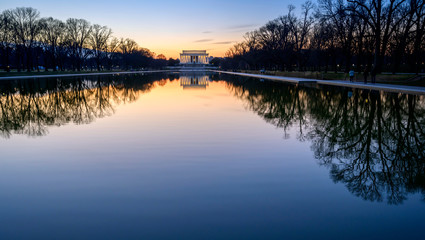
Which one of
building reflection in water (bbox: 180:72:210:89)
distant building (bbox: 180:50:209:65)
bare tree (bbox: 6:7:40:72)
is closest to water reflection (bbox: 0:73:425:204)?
building reflection in water (bbox: 180:72:210:89)

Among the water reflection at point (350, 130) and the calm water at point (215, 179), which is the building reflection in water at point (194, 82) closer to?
the water reflection at point (350, 130)

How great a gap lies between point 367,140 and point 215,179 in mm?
5305

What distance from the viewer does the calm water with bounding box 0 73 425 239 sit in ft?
13.5

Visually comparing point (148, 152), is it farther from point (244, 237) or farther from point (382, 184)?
point (382, 184)

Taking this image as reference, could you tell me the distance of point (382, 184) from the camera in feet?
18.5

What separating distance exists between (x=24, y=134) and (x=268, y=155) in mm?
8143

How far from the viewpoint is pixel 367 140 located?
28.4 ft

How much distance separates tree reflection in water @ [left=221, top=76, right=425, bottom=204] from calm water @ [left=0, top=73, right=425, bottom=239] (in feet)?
0.13

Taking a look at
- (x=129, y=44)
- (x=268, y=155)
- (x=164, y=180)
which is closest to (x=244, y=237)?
(x=164, y=180)

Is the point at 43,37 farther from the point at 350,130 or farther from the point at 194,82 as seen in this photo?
the point at 350,130

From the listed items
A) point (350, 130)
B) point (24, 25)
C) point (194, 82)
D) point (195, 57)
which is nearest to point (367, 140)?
point (350, 130)

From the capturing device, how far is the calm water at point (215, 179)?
4125mm

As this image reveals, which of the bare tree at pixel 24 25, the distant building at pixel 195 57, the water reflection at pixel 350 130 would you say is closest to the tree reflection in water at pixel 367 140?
the water reflection at pixel 350 130

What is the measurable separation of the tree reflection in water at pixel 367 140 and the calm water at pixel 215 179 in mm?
39
